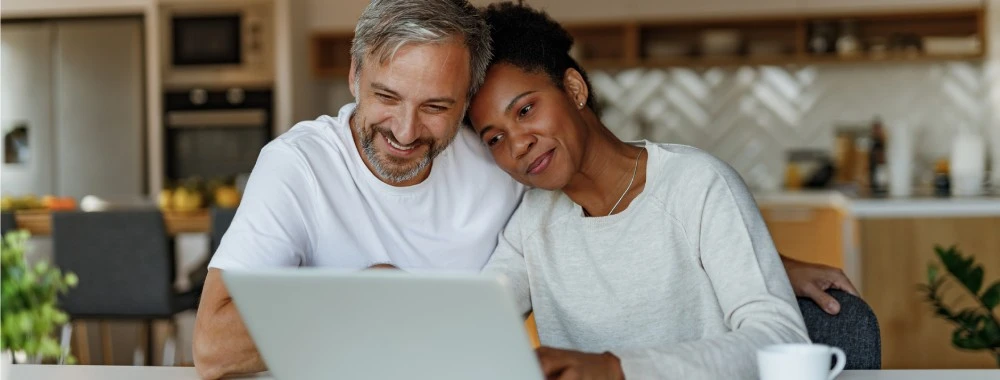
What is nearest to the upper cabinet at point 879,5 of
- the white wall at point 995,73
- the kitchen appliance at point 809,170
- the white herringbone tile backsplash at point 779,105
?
the white wall at point 995,73

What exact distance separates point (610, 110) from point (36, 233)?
124 inches

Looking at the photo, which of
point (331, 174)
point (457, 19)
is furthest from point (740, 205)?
point (331, 174)

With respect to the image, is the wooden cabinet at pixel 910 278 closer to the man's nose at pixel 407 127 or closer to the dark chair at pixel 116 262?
the dark chair at pixel 116 262

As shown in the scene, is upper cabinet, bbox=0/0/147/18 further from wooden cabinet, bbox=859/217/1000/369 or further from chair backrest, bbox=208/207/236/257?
wooden cabinet, bbox=859/217/1000/369

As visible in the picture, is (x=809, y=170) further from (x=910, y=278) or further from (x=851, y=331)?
→ (x=851, y=331)

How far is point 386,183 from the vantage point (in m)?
1.94

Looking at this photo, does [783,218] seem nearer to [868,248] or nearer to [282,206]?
[868,248]

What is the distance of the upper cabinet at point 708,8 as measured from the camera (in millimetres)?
6051

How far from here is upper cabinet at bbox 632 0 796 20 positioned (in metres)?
6.05

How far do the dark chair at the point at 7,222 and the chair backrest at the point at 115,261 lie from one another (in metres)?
0.29

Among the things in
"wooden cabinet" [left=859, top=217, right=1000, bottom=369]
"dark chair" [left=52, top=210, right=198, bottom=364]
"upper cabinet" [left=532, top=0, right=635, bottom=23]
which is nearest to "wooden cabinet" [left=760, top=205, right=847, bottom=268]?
"wooden cabinet" [left=859, top=217, right=1000, bottom=369]

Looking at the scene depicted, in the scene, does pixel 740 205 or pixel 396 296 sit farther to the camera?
pixel 740 205

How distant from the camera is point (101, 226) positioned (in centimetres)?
419

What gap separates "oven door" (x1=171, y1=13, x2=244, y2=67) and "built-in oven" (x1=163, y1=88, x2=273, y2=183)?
0.18m
